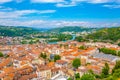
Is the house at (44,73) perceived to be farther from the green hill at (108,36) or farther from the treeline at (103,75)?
the green hill at (108,36)

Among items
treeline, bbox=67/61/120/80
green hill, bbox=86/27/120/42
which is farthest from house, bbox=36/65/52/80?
green hill, bbox=86/27/120/42

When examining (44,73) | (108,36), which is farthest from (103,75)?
(108,36)

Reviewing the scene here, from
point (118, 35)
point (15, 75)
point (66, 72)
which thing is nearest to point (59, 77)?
point (66, 72)

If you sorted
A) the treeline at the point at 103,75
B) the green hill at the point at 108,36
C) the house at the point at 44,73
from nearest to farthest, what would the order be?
the treeline at the point at 103,75 → the house at the point at 44,73 → the green hill at the point at 108,36

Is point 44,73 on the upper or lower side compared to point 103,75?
lower

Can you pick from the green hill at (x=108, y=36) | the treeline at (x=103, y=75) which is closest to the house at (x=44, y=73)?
the treeline at (x=103, y=75)

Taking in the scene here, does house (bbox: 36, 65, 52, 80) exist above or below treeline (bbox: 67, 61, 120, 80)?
below

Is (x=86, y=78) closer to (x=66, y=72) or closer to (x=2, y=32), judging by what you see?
(x=66, y=72)

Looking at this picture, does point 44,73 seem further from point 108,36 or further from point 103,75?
point 108,36

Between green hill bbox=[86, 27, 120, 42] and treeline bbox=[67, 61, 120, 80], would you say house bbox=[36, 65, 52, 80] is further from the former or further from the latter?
green hill bbox=[86, 27, 120, 42]

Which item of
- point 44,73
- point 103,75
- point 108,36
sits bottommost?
point 44,73

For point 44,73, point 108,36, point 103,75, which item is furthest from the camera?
point 108,36
